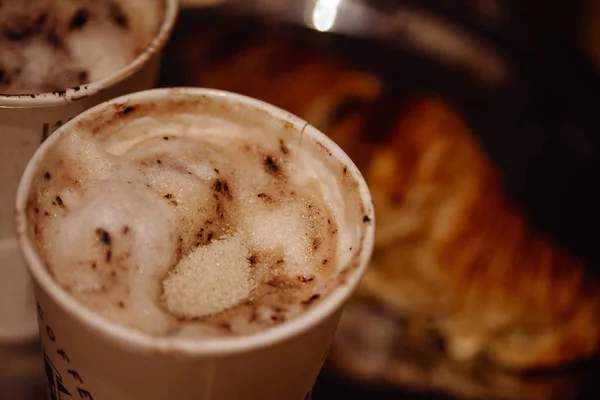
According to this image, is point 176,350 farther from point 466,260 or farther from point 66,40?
point 466,260

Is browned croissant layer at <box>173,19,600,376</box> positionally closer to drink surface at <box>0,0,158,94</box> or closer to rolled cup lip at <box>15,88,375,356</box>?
drink surface at <box>0,0,158,94</box>

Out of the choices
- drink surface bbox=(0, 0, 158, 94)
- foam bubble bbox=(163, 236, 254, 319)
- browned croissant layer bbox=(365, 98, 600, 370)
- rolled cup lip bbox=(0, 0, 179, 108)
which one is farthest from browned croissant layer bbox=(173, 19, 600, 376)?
foam bubble bbox=(163, 236, 254, 319)

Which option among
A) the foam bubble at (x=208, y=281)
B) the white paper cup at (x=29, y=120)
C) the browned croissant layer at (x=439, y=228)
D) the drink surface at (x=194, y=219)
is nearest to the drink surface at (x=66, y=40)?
the white paper cup at (x=29, y=120)

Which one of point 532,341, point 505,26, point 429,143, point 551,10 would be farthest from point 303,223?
point 551,10

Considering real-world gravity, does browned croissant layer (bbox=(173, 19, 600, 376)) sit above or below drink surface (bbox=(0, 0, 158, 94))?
below

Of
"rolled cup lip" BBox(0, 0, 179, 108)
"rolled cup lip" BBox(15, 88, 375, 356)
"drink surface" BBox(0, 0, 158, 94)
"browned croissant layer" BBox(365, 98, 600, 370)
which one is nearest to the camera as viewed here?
"rolled cup lip" BBox(15, 88, 375, 356)
